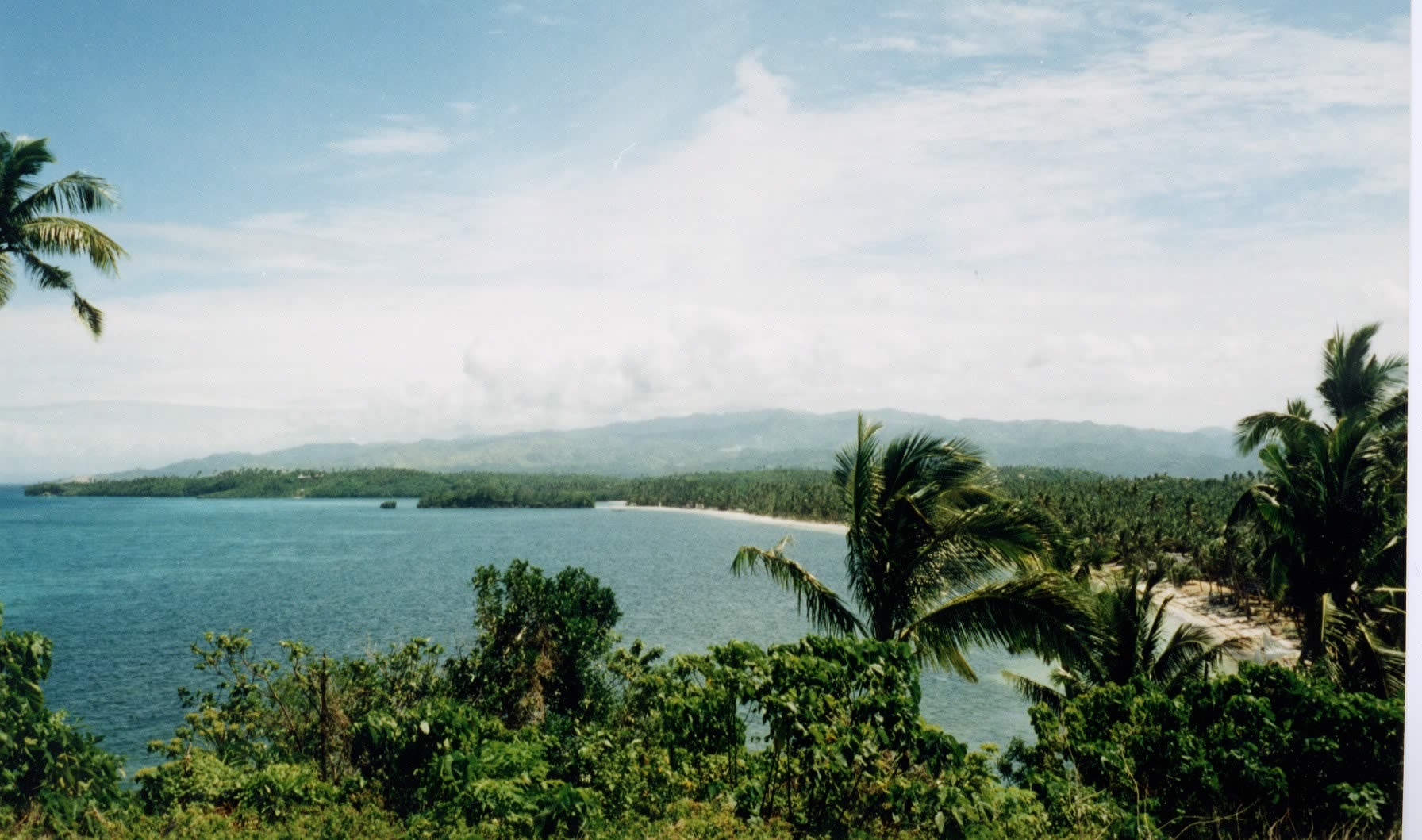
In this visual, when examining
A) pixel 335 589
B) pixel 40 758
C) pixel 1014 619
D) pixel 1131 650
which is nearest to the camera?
pixel 40 758

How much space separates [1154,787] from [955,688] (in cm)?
1070

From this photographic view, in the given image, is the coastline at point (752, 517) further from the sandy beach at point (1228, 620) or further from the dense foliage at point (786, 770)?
the dense foliage at point (786, 770)

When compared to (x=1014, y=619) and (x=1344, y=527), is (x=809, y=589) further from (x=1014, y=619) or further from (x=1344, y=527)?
(x=1344, y=527)

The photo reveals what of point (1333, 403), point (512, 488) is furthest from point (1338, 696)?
point (512, 488)

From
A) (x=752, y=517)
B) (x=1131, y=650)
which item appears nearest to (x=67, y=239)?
(x=1131, y=650)

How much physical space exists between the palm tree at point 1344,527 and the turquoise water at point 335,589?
5.04m

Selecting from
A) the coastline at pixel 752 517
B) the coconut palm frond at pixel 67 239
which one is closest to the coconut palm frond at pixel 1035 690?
the coconut palm frond at pixel 67 239

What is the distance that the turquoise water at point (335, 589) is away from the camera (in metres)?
12.1

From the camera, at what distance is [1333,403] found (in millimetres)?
5754

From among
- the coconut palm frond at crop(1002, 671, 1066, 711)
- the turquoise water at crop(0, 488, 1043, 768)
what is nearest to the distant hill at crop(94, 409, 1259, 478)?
the turquoise water at crop(0, 488, 1043, 768)

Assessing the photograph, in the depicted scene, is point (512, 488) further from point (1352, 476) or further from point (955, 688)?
point (1352, 476)

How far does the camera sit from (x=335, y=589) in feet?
70.9

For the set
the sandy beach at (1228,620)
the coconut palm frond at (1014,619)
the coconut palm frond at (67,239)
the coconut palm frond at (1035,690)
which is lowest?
the sandy beach at (1228,620)

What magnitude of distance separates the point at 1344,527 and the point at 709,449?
12388cm
